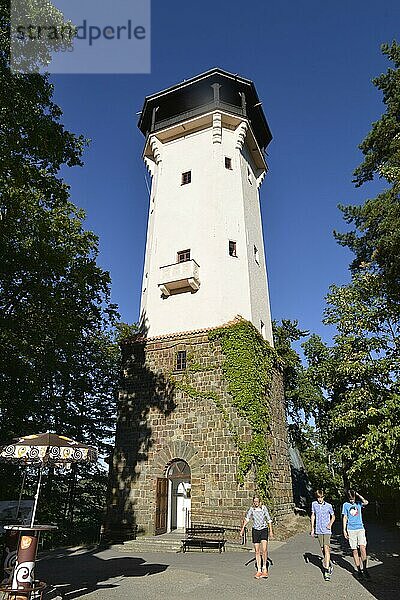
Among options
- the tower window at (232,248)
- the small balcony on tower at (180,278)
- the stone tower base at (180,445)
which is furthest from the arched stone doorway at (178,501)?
the tower window at (232,248)

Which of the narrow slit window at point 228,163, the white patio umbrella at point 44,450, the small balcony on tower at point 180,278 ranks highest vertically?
the narrow slit window at point 228,163

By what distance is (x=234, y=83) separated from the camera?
2267cm

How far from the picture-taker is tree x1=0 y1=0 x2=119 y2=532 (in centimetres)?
1127

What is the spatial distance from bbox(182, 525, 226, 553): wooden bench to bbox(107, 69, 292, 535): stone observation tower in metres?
0.59

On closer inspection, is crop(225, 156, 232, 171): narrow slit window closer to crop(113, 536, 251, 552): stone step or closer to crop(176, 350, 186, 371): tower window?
crop(176, 350, 186, 371): tower window

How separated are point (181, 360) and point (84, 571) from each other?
27.7ft

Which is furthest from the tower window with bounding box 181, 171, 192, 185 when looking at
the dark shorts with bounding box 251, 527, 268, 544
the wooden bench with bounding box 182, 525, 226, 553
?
the dark shorts with bounding box 251, 527, 268, 544

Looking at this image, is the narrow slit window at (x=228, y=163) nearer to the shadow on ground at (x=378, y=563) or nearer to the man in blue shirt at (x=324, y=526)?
the man in blue shirt at (x=324, y=526)

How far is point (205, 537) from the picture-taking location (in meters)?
13.9

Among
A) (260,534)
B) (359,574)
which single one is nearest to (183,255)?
(260,534)

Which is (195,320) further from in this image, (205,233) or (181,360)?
(205,233)

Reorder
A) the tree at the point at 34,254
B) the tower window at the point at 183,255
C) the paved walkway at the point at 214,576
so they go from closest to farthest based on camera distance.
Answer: the paved walkway at the point at 214,576 < the tree at the point at 34,254 < the tower window at the point at 183,255

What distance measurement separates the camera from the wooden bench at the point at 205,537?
1284 cm

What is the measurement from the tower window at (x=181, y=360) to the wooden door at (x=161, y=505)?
4.15 m
